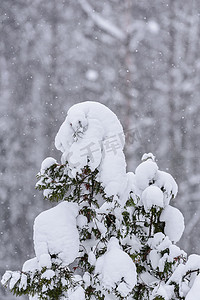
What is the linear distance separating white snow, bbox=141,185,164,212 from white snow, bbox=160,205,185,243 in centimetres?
21

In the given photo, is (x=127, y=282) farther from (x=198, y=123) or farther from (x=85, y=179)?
(x=198, y=123)

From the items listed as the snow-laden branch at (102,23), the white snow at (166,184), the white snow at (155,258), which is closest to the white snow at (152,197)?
the white snow at (166,184)

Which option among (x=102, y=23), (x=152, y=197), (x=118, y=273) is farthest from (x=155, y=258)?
(x=102, y=23)

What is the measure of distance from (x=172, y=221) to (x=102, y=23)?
6.96m

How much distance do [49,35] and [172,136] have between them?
3.83m

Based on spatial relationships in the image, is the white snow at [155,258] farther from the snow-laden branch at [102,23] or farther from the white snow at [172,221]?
the snow-laden branch at [102,23]

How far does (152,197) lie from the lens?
240 centimetres

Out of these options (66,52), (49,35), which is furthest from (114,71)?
(49,35)

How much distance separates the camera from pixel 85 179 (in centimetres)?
220

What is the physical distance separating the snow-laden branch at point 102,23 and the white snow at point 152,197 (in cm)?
670

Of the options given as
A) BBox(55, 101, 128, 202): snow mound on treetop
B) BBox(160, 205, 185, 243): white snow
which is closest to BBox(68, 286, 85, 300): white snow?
BBox(55, 101, 128, 202): snow mound on treetop

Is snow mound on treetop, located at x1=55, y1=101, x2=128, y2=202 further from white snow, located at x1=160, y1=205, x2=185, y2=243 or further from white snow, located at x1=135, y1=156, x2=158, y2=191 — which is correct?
white snow, located at x1=160, y1=205, x2=185, y2=243

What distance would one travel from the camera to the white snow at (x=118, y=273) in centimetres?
195

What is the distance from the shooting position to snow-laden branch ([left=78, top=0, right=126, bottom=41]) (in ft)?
27.8
